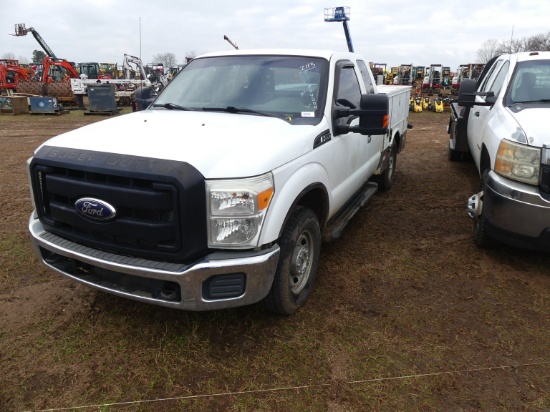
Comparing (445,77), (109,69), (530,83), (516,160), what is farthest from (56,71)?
(516,160)

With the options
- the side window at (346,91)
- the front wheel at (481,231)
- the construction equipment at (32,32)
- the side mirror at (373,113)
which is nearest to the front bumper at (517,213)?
the front wheel at (481,231)

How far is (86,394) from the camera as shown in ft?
8.34

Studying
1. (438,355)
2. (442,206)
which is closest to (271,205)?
(438,355)

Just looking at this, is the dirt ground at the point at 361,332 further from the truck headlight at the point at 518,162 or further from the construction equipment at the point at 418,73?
the construction equipment at the point at 418,73

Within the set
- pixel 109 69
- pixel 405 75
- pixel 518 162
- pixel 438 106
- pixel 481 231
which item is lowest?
pixel 481 231

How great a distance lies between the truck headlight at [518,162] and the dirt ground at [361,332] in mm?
934

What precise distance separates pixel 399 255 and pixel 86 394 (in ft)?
10.2

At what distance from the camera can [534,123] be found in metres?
3.81

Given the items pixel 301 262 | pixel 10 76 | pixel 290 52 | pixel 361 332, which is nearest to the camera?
pixel 361 332

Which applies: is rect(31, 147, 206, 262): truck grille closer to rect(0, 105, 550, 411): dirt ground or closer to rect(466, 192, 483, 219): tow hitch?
rect(0, 105, 550, 411): dirt ground

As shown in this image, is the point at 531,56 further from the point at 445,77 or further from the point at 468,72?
the point at 445,77

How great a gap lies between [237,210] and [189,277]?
487mm

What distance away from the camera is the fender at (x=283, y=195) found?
8.78 ft

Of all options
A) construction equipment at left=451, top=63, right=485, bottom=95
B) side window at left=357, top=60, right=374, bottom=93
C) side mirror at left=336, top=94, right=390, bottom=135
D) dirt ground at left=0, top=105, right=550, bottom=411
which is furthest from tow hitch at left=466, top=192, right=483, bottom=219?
construction equipment at left=451, top=63, right=485, bottom=95
